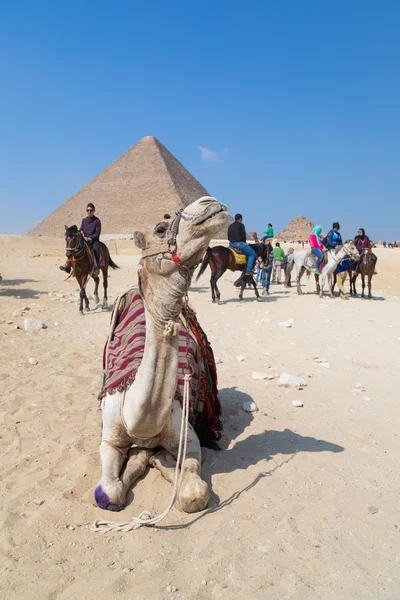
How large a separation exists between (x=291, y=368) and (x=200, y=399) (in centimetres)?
274

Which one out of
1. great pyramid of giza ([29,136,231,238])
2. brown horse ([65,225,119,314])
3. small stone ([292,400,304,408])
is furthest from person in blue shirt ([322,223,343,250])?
great pyramid of giza ([29,136,231,238])

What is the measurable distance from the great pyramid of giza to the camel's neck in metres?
88.0

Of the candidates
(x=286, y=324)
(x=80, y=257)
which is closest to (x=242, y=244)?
(x=286, y=324)

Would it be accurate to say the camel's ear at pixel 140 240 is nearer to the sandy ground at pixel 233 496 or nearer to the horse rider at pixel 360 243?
the sandy ground at pixel 233 496

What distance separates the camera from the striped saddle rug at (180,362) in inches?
122

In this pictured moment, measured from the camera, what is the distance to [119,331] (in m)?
3.68

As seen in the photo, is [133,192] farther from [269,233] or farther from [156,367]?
[156,367]

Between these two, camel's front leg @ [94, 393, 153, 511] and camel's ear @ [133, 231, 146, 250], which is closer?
camel's ear @ [133, 231, 146, 250]

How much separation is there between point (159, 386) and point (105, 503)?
837mm

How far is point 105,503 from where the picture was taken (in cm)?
271

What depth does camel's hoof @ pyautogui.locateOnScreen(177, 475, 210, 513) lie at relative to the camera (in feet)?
8.81

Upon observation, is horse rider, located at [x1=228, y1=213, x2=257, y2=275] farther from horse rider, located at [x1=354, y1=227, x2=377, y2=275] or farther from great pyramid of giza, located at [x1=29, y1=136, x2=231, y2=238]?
great pyramid of giza, located at [x1=29, y1=136, x2=231, y2=238]

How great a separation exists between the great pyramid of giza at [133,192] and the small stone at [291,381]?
85533 millimetres

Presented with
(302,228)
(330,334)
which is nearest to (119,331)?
(330,334)
